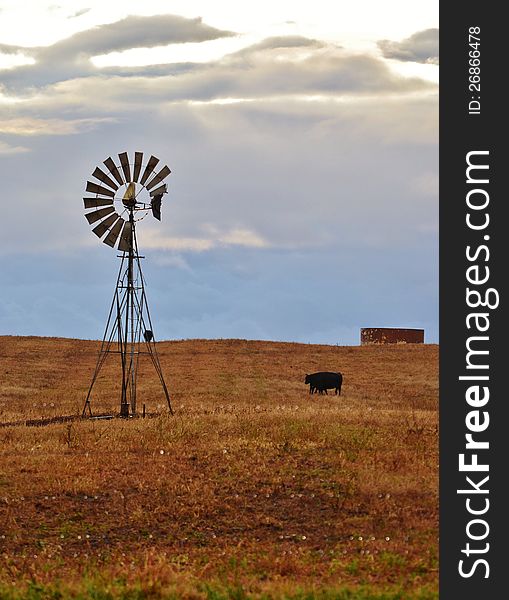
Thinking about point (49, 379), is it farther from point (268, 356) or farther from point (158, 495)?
point (158, 495)

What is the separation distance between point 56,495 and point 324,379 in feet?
79.8

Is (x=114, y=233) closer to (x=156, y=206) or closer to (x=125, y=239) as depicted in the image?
(x=125, y=239)

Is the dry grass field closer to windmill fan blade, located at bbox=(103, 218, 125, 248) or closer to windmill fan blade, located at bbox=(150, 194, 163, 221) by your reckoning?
windmill fan blade, located at bbox=(103, 218, 125, 248)

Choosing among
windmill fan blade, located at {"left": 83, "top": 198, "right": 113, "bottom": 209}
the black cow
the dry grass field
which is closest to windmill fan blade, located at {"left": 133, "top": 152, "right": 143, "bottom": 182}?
windmill fan blade, located at {"left": 83, "top": 198, "right": 113, "bottom": 209}

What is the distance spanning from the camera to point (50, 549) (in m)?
14.6

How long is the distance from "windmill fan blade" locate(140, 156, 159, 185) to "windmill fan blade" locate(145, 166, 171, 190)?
0.23 m

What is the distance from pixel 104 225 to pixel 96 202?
920mm

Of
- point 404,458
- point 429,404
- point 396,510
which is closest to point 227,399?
point 429,404

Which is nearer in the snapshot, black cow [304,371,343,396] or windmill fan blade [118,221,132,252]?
windmill fan blade [118,221,132,252]

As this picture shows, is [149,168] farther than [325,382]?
No

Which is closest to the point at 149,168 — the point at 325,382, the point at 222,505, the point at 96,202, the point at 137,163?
the point at 137,163

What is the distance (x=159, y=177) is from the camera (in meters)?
32.0

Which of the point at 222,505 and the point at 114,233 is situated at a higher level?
the point at 114,233

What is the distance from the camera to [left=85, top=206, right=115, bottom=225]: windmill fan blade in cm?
3167
